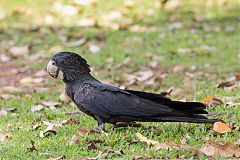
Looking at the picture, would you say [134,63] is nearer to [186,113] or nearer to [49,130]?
[49,130]

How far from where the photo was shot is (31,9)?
13.3 meters

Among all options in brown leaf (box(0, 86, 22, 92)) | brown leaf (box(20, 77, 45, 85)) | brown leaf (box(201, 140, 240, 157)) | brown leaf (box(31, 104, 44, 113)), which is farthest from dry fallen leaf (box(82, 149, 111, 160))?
brown leaf (box(20, 77, 45, 85))

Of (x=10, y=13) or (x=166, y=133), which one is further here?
(x=10, y=13)

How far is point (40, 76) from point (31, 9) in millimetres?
4240

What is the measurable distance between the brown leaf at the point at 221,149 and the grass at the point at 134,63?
0.08 meters

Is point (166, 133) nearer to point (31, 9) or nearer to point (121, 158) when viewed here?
point (121, 158)

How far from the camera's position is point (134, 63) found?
9.89 meters

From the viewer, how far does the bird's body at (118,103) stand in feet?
16.9

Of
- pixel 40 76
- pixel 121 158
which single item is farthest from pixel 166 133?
pixel 40 76

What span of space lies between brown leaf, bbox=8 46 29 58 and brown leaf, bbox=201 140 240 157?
20.9 ft

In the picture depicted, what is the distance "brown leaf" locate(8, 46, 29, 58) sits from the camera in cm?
1073

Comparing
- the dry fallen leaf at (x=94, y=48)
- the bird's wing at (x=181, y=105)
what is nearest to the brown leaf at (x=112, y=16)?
the dry fallen leaf at (x=94, y=48)

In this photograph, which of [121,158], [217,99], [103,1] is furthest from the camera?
[103,1]

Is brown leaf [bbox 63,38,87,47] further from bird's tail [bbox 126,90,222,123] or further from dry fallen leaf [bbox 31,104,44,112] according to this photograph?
bird's tail [bbox 126,90,222,123]
